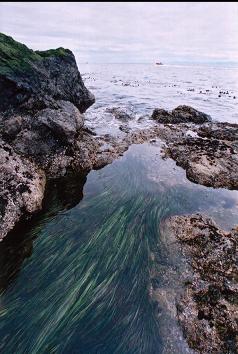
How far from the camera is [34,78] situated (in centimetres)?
1588

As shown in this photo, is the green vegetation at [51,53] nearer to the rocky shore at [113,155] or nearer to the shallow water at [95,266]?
the rocky shore at [113,155]

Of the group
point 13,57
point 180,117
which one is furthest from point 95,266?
point 180,117

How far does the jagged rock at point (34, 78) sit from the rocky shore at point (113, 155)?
0.18 feet

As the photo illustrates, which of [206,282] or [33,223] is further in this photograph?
[33,223]

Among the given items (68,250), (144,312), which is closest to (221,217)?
(144,312)

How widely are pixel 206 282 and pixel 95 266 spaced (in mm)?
3257

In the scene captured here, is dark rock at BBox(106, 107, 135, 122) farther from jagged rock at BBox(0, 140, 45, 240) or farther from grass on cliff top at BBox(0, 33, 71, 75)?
jagged rock at BBox(0, 140, 45, 240)

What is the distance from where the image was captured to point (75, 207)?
10.2 metres

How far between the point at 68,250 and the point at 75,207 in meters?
2.41

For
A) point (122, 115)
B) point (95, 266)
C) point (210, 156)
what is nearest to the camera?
point (95, 266)

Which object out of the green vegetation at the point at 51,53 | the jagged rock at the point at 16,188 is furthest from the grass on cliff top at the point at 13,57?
the jagged rock at the point at 16,188

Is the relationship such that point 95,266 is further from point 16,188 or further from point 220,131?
point 220,131

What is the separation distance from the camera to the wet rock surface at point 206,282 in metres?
5.71

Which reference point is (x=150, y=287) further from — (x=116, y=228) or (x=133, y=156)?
(x=133, y=156)
